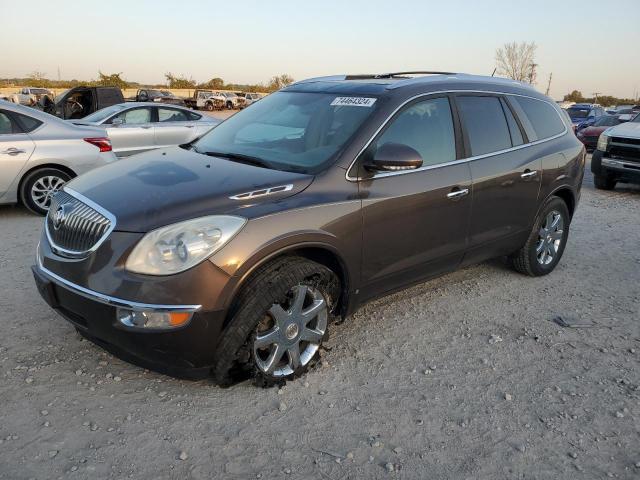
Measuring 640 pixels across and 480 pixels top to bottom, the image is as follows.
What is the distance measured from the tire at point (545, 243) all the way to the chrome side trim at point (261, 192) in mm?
2777

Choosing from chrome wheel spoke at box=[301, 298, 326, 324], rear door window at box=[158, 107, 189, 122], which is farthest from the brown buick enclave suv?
rear door window at box=[158, 107, 189, 122]

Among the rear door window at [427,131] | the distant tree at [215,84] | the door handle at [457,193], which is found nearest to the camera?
the rear door window at [427,131]

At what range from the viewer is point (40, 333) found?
3637mm

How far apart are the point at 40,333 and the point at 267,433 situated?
73.5 inches

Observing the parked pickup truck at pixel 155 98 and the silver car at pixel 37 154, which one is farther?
the parked pickup truck at pixel 155 98

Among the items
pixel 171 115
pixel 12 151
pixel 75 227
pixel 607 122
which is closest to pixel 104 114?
pixel 171 115

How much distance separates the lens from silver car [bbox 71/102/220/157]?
9.87m

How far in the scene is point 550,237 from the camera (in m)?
5.20

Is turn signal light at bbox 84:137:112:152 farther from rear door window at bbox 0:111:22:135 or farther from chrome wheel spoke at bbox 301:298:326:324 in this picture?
chrome wheel spoke at bbox 301:298:326:324

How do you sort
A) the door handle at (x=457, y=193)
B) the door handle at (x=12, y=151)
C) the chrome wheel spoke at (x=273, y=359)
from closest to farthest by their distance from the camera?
the chrome wheel spoke at (x=273, y=359) < the door handle at (x=457, y=193) < the door handle at (x=12, y=151)

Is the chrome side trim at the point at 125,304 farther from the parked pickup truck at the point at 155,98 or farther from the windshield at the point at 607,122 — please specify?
the parked pickup truck at the point at 155,98

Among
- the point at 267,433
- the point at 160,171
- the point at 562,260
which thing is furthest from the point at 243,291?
the point at 562,260

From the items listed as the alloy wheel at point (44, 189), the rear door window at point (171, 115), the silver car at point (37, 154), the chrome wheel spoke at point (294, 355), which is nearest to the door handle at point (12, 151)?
the silver car at point (37, 154)

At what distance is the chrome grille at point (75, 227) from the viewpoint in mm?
2863
